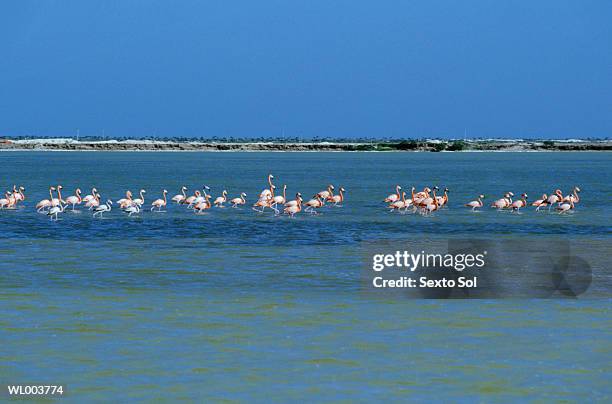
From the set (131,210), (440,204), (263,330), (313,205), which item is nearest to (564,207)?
(440,204)

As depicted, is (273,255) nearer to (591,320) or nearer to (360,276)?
(360,276)

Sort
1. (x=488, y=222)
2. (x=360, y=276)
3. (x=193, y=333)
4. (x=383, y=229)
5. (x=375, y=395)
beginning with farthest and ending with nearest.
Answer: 1. (x=488, y=222)
2. (x=383, y=229)
3. (x=360, y=276)
4. (x=193, y=333)
5. (x=375, y=395)

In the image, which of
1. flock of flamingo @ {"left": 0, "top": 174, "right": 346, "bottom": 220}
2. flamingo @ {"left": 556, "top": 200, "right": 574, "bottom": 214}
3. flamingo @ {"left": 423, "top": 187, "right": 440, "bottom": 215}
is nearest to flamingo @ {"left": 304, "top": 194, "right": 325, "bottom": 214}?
flock of flamingo @ {"left": 0, "top": 174, "right": 346, "bottom": 220}

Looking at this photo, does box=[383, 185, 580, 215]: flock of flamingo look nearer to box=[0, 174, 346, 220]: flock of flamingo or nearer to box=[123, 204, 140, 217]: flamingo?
box=[0, 174, 346, 220]: flock of flamingo

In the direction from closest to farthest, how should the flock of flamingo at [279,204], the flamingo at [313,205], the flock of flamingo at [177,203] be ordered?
the flock of flamingo at [177,203], the flock of flamingo at [279,204], the flamingo at [313,205]

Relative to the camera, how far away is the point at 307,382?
11852 millimetres

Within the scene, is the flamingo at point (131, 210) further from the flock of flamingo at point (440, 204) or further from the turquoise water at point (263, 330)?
the flock of flamingo at point (440, 204)

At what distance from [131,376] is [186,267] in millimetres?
8964

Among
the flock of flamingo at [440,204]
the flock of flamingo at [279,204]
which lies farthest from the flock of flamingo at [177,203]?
the flock of flamingo at [440,204]

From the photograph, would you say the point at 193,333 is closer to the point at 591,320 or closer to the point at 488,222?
the point at 591,320

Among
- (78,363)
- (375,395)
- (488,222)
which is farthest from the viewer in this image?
(488,222)

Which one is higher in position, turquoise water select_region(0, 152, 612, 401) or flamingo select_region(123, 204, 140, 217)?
flamingo select_region(123, 204, 140, 217)

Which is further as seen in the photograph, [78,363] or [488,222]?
[488,222]

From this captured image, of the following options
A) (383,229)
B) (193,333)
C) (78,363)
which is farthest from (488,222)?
(78,363)
